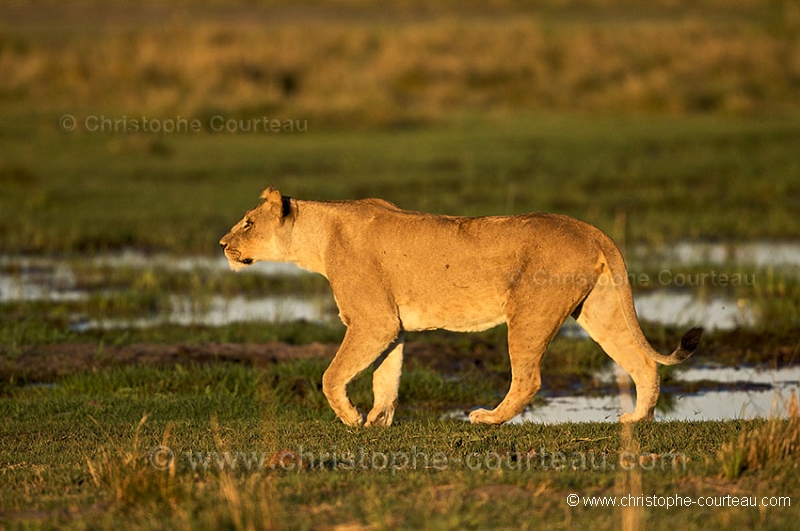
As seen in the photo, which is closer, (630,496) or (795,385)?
(630,496)

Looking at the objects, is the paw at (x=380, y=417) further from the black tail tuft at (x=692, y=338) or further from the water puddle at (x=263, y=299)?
the water puddle at (x=263, y=299)

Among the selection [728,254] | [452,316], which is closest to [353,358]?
A: [452,316]

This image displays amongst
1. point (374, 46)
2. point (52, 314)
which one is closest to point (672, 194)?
point (52, 314)

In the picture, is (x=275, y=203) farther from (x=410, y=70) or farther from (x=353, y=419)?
(x=410, y=70)

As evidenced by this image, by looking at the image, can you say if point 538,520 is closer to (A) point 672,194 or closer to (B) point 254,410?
(B) point 254,410

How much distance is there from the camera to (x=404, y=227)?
781cm

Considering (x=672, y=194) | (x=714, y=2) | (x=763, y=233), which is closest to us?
(x=763, y=233)

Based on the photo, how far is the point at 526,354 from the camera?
7.40 metres

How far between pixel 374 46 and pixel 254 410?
1062 inches

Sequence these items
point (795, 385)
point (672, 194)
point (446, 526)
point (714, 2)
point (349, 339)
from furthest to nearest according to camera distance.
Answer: point (714, 2)
point (672, 194)
point (795, 385)
point (349, 339)
point (446, 526)

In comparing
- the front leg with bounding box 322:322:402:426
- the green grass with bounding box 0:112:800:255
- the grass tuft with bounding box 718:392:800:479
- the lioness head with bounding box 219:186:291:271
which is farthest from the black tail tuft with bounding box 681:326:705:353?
the green grass with bounding box 0:112:800:255

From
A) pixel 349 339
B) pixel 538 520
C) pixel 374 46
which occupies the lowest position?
pixel 538 520

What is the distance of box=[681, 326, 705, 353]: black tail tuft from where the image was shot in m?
7.42

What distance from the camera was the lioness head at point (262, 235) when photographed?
8016 mm
